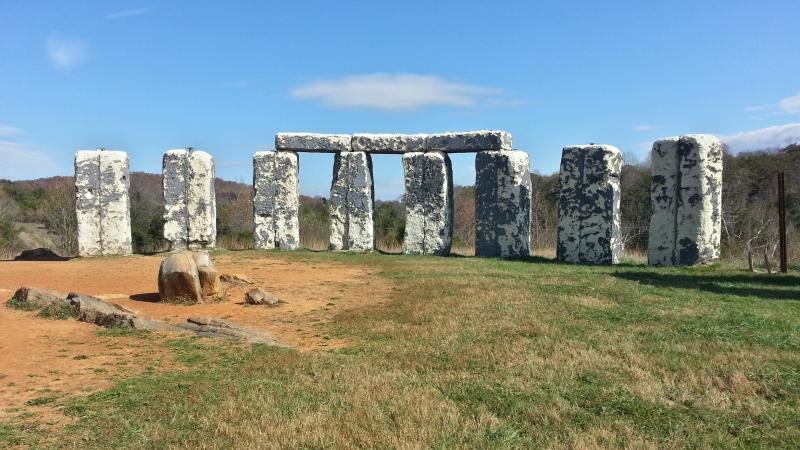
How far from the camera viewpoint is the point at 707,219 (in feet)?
43.4

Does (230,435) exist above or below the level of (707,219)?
below

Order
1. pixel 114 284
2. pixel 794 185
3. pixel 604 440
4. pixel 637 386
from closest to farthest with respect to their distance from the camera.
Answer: pixel 604 440 < pixel 637 386 < pixel 114 284 < pixel 794 185

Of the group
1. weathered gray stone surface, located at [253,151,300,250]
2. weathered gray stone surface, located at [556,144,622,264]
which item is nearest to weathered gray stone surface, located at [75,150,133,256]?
weathered gray stone surface, located at [253,151,300,250]

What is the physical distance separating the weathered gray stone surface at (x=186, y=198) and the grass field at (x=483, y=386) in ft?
30.9

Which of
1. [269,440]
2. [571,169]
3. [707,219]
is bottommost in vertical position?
[269,440]

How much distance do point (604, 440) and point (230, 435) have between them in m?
2.41

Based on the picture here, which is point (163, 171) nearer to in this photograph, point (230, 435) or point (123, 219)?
point (123, 219)

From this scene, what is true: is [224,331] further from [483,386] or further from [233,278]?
[233,278]

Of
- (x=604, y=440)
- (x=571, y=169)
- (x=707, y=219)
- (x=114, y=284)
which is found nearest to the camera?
(x=604, y=440)

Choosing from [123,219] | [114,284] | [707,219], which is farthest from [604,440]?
[123,219]

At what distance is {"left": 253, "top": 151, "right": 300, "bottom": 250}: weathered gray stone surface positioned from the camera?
17.2 metres

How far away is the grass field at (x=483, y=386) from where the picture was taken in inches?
160

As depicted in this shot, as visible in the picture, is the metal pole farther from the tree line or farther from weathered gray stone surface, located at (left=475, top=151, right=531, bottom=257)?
the tree line

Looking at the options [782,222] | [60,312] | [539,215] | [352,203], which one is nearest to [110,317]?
[60,312]
